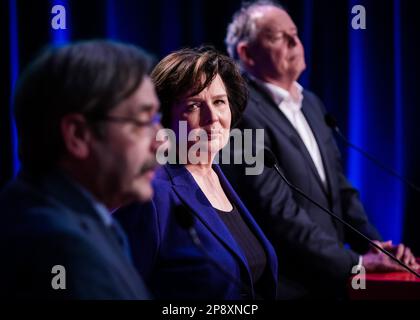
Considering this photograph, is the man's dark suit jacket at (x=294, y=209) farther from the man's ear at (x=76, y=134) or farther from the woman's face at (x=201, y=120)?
the man's ear at (x=76, y=134)

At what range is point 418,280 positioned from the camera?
2.10 m

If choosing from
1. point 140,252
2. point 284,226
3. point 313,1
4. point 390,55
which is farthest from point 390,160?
point 140,252

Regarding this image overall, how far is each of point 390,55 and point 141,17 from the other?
3.99ft

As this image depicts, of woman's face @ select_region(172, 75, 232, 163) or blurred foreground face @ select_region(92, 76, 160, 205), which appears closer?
blurred foreground face @ select_region(92, 76, 160, 205)

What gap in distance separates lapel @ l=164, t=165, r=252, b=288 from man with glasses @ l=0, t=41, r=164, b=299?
0.63 meters

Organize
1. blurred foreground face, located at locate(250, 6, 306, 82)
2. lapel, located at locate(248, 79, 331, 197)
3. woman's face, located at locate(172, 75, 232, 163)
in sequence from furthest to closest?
blurred foreground face, located at locate(250, 6, 306, 82)
lapel, located at locate(248, 79, 331, 197)
woman's face, located at locate(172, 75, 232, 163)

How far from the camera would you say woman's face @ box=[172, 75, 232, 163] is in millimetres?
1876

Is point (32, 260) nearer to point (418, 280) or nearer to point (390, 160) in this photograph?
point (418, 280)

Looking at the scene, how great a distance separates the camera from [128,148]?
1124mm

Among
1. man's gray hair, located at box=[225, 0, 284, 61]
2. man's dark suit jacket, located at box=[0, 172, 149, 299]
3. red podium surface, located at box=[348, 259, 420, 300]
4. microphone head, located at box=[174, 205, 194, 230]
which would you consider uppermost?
man's gray hair, located at box=[225, 0, 284, 61]

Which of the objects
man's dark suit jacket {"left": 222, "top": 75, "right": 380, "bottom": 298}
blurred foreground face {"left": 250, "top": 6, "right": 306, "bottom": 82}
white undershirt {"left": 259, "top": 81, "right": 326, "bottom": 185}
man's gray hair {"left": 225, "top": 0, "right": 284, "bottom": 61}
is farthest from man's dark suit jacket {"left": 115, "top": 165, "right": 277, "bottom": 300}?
man's gray hair {"left": 225, "top": 0, "right": 284, "bottom": 61}

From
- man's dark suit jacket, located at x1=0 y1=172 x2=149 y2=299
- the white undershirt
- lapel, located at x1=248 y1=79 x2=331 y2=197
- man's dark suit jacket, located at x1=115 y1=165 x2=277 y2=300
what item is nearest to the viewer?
man's dark suit jacket, located at x1=0 y1=172 x2=149 y2=299

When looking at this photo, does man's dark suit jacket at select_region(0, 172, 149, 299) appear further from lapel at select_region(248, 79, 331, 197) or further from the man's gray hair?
the man's gray hair

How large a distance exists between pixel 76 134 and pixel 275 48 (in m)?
1.92
